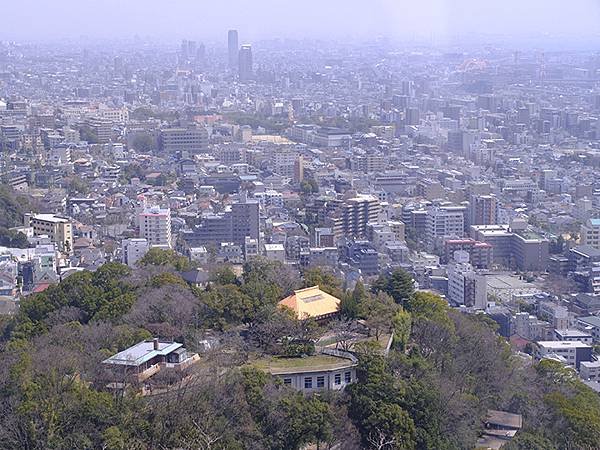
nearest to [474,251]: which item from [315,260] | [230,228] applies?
[315,260]

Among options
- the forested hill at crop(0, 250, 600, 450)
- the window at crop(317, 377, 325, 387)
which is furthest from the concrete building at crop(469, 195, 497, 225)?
the window at crop(317, 377, 325, 387)

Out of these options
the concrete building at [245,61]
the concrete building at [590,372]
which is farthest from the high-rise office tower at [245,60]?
the concrete building at [590,372]

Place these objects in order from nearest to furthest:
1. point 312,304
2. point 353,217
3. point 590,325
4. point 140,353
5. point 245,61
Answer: point 140,353, point 312,304, point 590,325, point 353,217, point 245,61

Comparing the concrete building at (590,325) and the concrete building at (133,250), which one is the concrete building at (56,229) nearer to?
the concrete building at (133,250)

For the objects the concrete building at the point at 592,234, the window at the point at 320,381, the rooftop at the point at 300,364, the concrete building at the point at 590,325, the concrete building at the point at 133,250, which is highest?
the rooftop at the point at 300,364

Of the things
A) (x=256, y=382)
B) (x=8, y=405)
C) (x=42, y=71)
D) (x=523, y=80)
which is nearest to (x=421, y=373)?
(x=256, y=382)

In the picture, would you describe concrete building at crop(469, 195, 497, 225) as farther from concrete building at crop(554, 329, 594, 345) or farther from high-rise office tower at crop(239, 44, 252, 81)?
high-rise office tower at crop(239, 44, 252, 81)

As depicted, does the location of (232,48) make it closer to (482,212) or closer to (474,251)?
(482,212)
